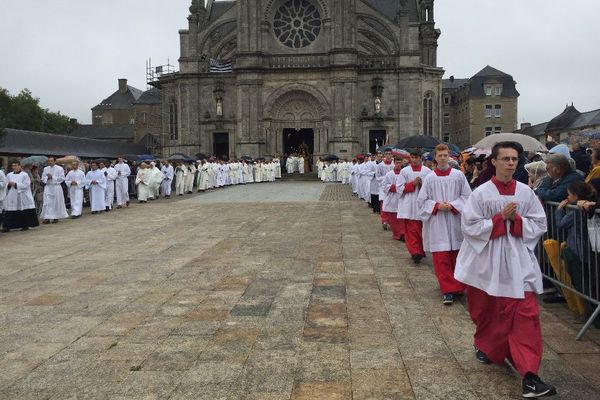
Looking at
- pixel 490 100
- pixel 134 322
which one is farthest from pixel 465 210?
pixel 490 100

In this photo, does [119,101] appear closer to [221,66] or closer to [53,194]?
[221,66]

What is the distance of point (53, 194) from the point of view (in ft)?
56.2

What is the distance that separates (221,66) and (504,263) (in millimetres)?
43397

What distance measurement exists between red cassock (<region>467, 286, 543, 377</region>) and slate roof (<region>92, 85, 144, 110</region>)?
9584 cm

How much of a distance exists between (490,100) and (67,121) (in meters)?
63.4

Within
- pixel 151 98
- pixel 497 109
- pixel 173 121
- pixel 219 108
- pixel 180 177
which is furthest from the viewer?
pixel 151 98

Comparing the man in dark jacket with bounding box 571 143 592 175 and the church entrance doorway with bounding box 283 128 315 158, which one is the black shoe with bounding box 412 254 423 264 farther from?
the church entrance doorway with bounding box 283 128 315 158

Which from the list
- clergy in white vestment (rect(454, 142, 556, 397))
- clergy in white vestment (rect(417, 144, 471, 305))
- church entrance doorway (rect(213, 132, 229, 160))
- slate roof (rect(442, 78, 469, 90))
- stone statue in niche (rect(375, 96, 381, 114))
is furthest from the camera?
slate roof (rect(442, 78, 469, 90))

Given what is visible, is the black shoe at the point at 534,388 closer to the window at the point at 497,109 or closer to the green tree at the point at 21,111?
the green tree at the point at 21,111

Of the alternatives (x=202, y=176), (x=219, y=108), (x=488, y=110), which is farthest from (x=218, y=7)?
(x=488, y=110)

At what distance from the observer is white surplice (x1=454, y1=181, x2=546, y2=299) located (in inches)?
181

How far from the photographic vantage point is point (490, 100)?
243 feet

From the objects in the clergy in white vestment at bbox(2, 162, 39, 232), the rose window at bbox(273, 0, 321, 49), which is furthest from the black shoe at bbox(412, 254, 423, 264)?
the rose window at bbox(273, 0, 321, 49)

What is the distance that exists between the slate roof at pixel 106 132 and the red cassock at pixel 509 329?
84.9 meters
